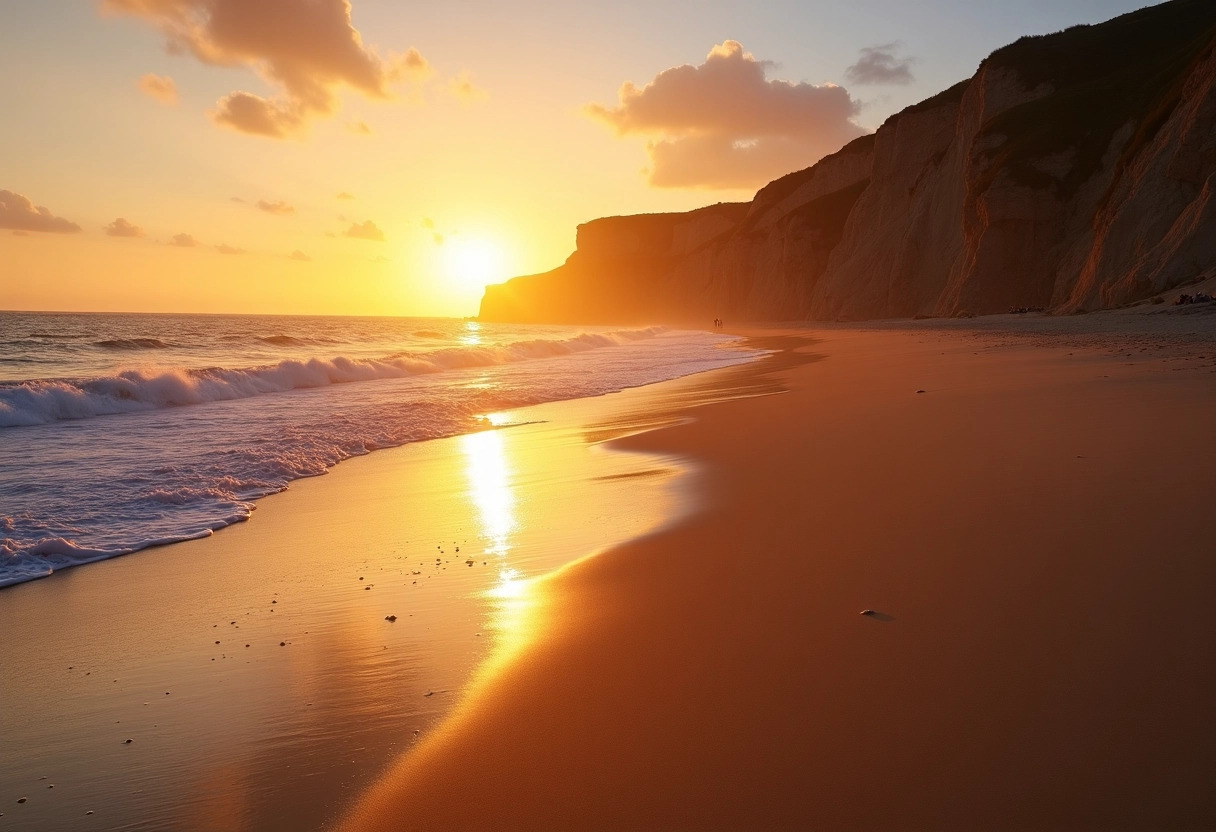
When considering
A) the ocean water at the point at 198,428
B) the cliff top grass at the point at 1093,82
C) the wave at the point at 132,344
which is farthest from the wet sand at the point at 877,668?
the wave at the point at 132,344

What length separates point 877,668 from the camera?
9.39ft

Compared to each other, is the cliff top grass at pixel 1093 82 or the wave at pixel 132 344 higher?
the cliff top grass at pixel 1093 82

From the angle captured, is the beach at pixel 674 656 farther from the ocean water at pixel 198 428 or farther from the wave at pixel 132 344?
the wave at pixel 132 344

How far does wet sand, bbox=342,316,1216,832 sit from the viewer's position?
2.16m

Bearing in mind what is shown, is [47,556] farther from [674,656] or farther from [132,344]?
[132,344]

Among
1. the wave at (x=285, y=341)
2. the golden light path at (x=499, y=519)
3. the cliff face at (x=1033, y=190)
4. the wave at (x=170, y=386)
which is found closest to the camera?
the golden light path at (x=499, y=519)

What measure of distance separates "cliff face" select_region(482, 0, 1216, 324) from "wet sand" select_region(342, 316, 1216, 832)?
25577 millimetres

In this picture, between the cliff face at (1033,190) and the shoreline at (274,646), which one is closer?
the shoreline at (274,646)

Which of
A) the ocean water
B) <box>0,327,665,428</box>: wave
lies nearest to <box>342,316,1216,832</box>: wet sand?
the ocean water

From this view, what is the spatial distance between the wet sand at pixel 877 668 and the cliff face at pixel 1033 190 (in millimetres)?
25577

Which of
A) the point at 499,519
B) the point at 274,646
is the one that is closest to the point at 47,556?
the point at 274,646

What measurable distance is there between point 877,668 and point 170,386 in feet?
58.8

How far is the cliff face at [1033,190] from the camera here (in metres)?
26.8

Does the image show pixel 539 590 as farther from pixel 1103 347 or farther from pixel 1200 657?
pixel 1103 347
